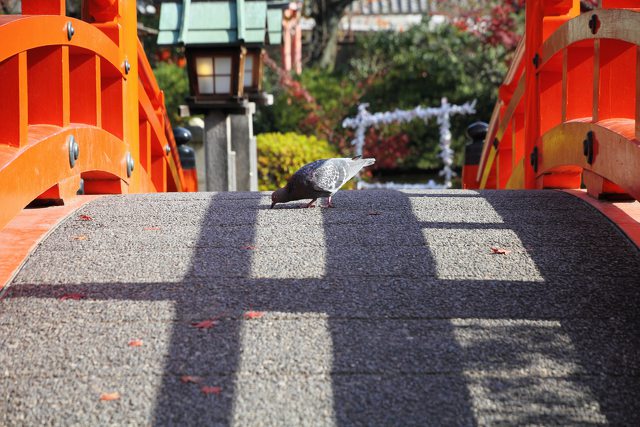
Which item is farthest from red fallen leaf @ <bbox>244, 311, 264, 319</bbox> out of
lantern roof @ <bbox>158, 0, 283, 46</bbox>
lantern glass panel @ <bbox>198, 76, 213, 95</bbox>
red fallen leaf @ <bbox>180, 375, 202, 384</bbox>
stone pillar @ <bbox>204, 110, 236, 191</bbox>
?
stone pillar @ <bbox>204, 110, 236, 191</bbox>

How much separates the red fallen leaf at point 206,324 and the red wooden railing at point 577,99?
1.80 m

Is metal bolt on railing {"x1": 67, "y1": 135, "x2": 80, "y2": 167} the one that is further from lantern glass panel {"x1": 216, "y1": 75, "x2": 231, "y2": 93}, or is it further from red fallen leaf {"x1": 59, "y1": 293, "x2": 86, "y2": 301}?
lantern glass panel {"x1": 216, "y1": 75, "x2": 231, "y2": 93}

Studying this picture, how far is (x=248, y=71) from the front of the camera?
28.1ft

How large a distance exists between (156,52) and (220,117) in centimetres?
990

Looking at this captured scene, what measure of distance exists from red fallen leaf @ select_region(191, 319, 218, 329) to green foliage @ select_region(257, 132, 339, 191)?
26.2ft

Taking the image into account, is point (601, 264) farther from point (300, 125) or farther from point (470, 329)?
point (300, 125)

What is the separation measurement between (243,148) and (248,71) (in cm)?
90

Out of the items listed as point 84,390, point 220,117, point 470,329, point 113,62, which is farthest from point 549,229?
point 220,117

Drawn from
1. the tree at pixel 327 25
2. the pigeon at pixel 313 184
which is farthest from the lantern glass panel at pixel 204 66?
the tree at pixel 327 25

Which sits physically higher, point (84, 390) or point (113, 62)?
point (113, 62)

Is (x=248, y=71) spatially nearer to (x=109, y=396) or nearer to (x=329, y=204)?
(x=329, y=204)

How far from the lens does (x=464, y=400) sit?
268 cm

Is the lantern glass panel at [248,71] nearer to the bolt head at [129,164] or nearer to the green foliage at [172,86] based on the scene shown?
the bolt head at [129,164]

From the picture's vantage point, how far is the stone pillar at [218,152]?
8.25 meters
